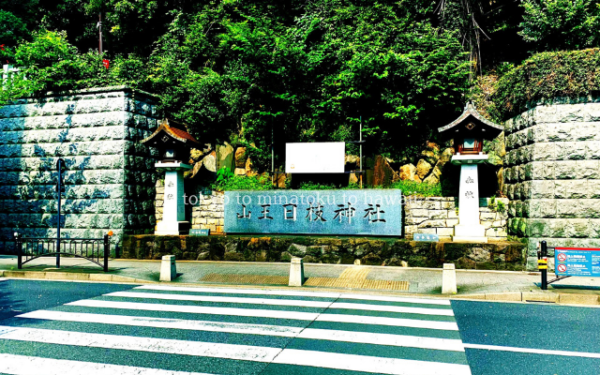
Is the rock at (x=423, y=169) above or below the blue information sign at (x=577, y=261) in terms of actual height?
above

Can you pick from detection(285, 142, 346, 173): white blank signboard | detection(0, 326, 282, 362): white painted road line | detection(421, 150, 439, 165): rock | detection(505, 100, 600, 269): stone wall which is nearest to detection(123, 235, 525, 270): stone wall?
detection(505, 100, 600, 269): stone wall

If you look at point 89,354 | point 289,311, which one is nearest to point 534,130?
point 289,311

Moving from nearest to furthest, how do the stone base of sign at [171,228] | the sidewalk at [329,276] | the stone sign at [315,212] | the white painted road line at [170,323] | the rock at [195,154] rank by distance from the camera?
the white painted road line at [170,323] → the sidewalk at [329,276] → the stone sign at [315,212] → the stone base of sign at [171,228] → the rock at [195,154]

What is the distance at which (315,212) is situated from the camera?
1512 centimetres

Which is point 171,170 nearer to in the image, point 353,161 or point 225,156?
point 225,156

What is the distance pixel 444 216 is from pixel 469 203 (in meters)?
1.16

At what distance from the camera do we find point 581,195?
12.8 m

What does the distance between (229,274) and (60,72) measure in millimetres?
12277

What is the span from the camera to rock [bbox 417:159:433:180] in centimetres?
1627

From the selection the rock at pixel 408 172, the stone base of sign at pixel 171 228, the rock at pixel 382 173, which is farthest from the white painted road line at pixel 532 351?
the stone base of sign at pixel 171 228

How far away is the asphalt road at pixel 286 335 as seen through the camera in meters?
5.72

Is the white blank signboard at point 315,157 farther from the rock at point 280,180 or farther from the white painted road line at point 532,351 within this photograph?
the white painted road line at point 532,351

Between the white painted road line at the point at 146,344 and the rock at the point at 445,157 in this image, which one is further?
the rock at the point at 445,157

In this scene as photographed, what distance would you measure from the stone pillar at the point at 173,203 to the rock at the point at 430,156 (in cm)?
950
